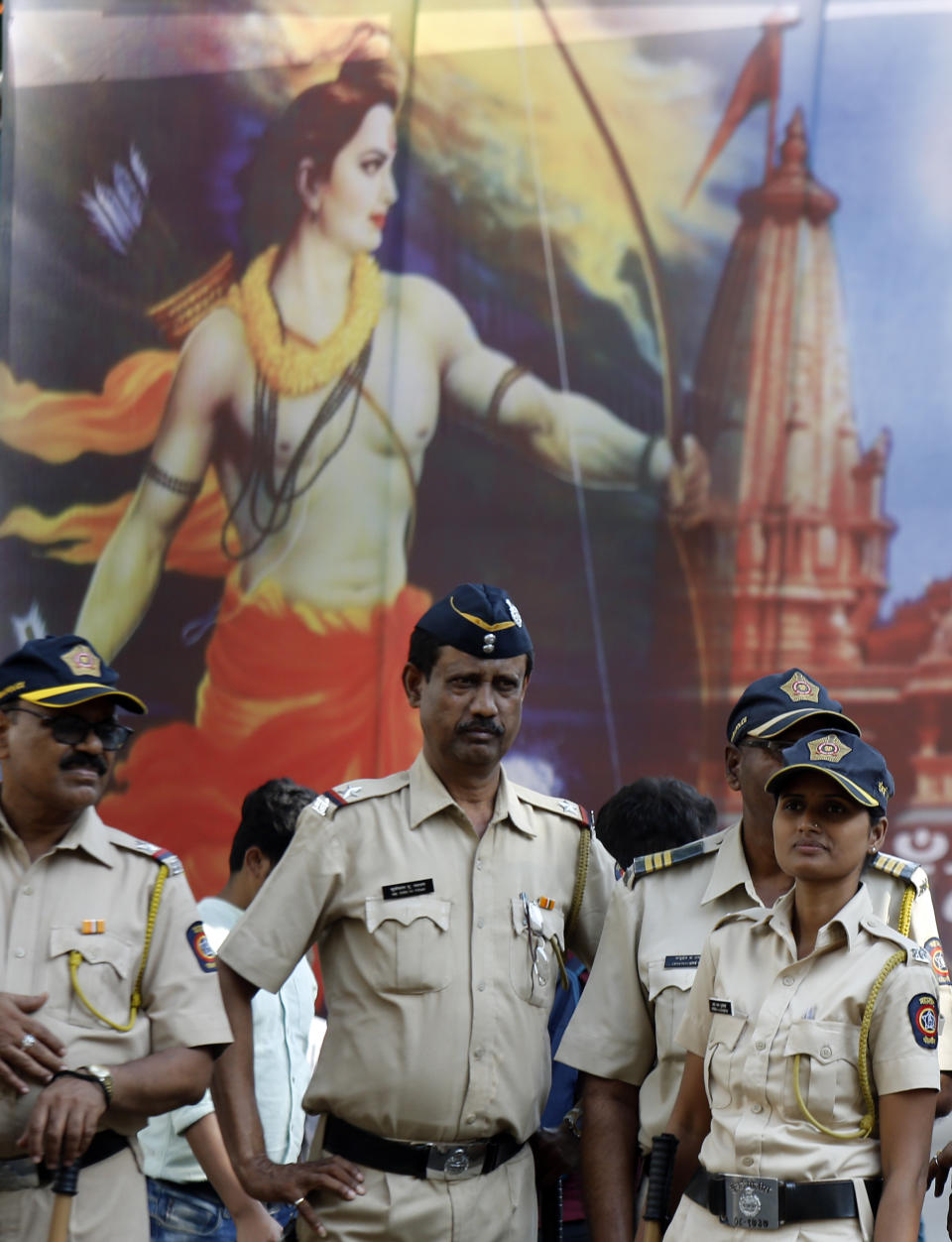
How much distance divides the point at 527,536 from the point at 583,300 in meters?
0.91

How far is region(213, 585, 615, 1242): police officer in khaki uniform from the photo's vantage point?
2.61 m

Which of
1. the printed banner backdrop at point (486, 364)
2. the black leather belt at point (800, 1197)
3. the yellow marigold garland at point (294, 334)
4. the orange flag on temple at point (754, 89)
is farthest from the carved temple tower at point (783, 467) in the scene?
the black leather belt at point (800, 1197)

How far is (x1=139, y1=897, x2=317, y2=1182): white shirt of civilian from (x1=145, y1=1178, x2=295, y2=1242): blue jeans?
0.10ft

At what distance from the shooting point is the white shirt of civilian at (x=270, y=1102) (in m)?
3.38

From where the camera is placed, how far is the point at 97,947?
2541mm

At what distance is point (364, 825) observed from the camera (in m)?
2.78

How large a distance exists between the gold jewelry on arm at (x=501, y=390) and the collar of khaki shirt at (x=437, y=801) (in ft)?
11.2

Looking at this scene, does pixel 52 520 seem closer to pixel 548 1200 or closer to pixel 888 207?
pixel 888 207

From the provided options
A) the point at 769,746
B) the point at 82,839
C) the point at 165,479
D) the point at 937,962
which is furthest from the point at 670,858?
the point at 165,479

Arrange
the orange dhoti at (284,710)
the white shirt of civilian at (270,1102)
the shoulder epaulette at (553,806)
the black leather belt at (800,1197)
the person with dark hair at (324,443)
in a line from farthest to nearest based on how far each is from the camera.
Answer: the person with dark hair at (324,443) → the orange dhoti at (284,710) → the white shirt of civilian at (270,1102) → the shoulder epaulette at (553,806) → the black leather belt at (800,1197)

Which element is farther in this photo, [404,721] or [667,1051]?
[404,721]

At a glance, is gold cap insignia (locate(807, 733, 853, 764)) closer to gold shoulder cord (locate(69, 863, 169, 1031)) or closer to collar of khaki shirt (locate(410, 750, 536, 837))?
collar of khaki shirt (locate(410, 750, 536, 837))

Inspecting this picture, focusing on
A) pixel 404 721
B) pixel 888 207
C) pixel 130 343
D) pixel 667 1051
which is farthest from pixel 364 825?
Result: pixel 888 207

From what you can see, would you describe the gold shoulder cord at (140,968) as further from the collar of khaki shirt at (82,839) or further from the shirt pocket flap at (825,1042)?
the shirt pocket flap at (825,1042)
